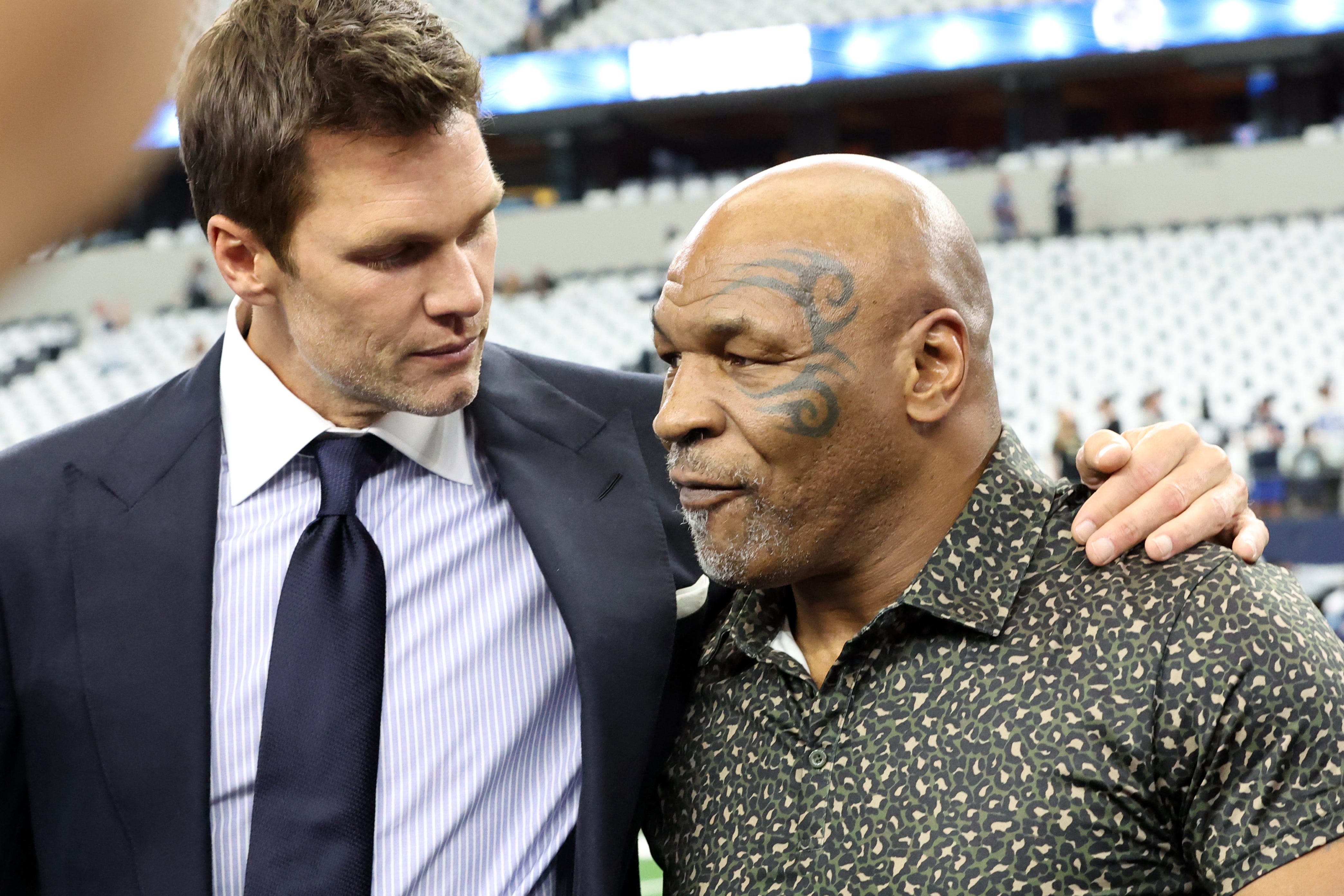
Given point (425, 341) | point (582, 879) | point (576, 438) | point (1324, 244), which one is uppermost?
point (425, 341)

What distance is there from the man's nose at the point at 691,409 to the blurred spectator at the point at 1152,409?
8.53m

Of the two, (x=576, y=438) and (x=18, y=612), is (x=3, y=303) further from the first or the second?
(x=576, y=438)

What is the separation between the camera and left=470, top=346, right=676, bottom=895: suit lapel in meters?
1.50

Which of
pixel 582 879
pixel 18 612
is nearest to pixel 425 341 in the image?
pixel 18 612

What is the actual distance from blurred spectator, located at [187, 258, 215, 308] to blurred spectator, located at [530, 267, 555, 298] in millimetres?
3541

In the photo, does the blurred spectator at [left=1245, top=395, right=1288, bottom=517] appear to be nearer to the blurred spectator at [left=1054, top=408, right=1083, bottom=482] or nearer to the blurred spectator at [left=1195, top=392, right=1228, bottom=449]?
the blurred spectator at [left=1195, top=392, right=1228, bottom=449]

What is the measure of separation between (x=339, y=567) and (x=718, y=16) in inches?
588

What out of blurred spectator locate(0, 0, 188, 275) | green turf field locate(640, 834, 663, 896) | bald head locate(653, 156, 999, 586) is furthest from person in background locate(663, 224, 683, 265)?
blurred spectator locate(0, 0, 188, 275)

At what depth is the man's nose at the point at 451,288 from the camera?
61.7 inches

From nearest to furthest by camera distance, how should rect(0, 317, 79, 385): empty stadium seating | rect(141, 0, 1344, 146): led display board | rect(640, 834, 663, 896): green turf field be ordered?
rect(640, 834, 663, 896): green turf field
rect(0, 317, 79, 385): empty stadium seating
rect(141, 0, 1344, 146): led display board

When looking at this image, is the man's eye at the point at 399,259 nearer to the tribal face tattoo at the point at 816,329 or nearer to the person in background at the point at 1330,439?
the tribal face tattoo at the point at 816,329

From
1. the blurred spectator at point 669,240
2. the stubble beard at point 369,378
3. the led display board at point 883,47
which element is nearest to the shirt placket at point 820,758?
the stubble beard at point 369,378

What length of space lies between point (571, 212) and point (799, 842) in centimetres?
1402

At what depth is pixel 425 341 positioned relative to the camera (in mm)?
1577
